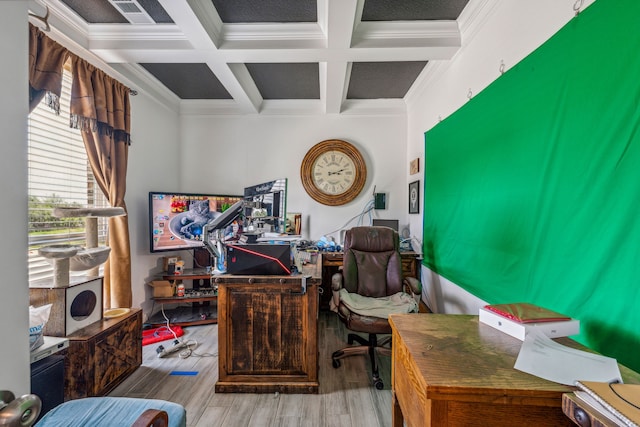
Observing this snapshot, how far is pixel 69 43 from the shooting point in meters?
1.99

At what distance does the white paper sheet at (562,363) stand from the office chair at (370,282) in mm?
1241

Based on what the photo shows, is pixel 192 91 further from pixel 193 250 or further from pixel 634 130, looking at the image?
pixel 634 130

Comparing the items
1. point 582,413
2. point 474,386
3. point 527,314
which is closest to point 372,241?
point 527,314

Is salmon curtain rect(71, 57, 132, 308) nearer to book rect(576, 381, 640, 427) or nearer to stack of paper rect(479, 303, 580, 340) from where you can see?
stack of paper rect(479, 303, 580, 340)

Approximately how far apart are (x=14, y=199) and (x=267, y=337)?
1.46 meters

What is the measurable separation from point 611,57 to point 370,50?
5.07 ft

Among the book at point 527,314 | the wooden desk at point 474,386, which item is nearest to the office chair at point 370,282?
the book at point 527,314

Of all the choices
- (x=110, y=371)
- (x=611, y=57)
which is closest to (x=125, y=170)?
(x=110, y=371)

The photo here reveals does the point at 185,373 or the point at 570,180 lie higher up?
the point at 570,180

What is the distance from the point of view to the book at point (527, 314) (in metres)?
0.95

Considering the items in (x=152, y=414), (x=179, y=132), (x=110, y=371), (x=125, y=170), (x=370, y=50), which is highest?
(x=370, y=50)

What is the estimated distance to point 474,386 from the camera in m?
0.69

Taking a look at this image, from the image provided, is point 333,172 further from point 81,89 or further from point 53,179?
point 53,179

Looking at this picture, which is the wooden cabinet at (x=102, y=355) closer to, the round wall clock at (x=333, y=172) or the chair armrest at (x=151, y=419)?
the chair armrest at (x=151, y=419)
